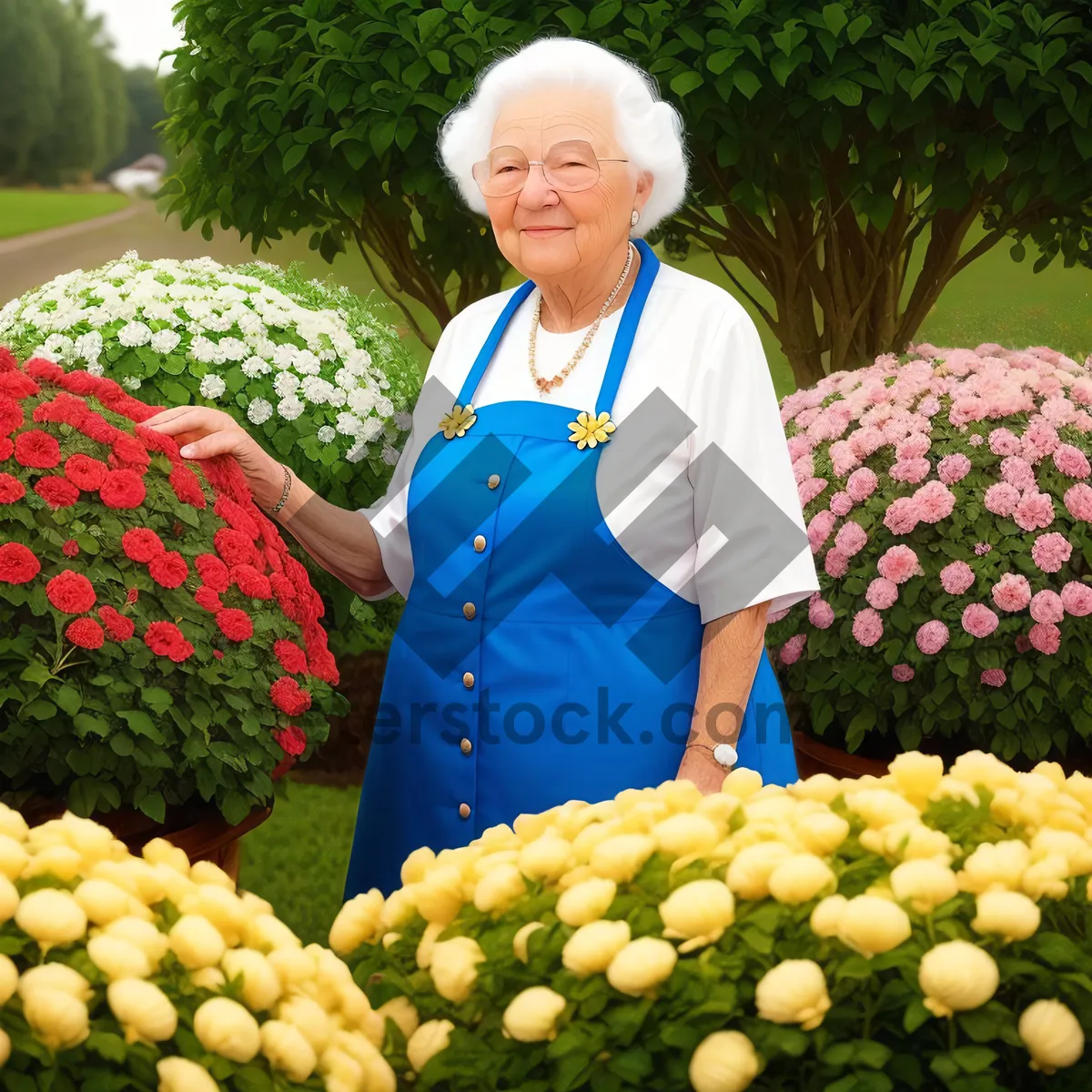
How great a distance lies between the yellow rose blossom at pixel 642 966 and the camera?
1067mm

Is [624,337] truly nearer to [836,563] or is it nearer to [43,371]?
[43,371]

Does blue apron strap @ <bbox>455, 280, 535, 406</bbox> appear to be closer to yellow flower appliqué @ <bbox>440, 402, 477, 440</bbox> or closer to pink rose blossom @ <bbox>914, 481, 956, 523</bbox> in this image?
yellow flower appliqué @ <bbox>440, 402, 477, 440</bbox>

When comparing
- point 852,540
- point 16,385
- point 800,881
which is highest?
point 16,385

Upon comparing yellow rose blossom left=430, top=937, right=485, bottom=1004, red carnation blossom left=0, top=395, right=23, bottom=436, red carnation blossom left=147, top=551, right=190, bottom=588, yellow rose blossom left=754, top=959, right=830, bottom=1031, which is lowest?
yellow rose blossom left=430, top=937, right=485, bottom=1004

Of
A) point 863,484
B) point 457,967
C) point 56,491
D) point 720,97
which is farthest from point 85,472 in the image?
point 720,97

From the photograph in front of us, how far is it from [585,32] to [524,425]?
2668mm

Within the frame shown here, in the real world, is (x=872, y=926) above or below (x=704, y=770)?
above

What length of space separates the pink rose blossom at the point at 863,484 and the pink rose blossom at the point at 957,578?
0.35 m

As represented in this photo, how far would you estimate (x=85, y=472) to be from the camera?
2.26m

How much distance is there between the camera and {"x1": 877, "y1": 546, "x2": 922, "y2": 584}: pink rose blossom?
11.8 feet

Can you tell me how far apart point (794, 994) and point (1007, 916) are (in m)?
0.20

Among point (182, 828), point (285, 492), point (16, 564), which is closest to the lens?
point (16, 564)

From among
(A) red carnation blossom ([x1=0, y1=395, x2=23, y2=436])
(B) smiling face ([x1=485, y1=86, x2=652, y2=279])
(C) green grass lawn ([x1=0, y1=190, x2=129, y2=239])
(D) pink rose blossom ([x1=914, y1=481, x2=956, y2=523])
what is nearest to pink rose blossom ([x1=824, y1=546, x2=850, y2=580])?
(D) pink rose blossom ([x1=914, y1=481, x2=956, y2=523])

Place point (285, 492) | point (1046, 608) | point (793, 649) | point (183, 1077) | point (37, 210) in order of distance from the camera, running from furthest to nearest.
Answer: point (37, 210), point (793, 649), point (1046, 608), point (285, 492), point (183, 1077)
